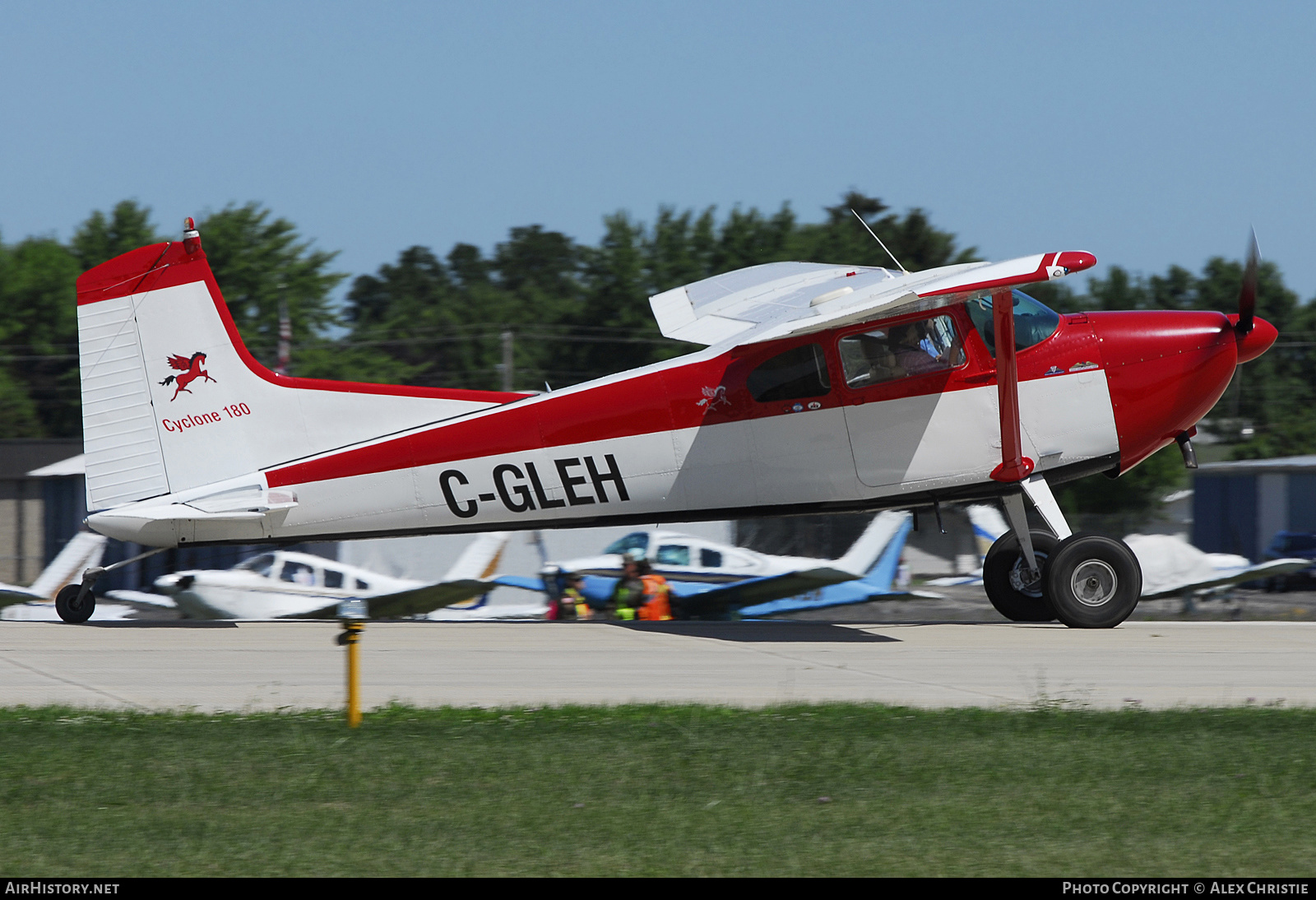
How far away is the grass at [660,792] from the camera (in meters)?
4.69

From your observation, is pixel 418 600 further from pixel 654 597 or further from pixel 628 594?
pixel 654 597

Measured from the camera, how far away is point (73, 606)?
11.9 meters

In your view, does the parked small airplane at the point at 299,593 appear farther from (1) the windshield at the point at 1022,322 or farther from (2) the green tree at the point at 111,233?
(2) the green tree at the point at 111,233

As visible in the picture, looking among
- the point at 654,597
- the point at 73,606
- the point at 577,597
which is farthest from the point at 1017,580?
the point at 73,606

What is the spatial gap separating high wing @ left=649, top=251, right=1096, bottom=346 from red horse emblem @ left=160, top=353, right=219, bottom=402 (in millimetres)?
4155

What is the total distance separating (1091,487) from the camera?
106 ft

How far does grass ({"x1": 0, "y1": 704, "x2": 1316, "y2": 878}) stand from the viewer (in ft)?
15.4

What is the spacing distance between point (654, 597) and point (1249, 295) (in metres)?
7.53

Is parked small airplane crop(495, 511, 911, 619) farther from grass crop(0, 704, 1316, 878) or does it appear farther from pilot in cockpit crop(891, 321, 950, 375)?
grass crop(0, 704, 1316, 878)

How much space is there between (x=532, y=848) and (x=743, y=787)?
1215mm

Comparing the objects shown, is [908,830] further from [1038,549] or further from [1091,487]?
[1091,487]

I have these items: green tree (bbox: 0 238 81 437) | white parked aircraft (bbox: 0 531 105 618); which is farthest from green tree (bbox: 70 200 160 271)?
white parked aircraft (bbox: 0 531 105 618)

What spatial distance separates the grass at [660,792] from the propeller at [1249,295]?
4.88 meters

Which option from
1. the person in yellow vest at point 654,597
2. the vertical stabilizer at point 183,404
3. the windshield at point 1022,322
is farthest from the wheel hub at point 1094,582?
the person in yellow vest at point 654,597
